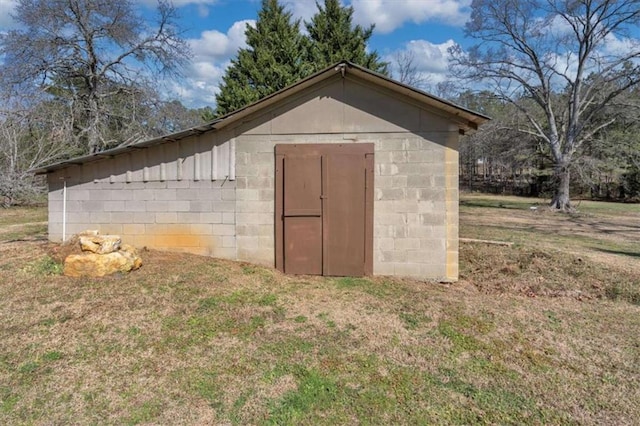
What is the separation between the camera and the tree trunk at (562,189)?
19438mm

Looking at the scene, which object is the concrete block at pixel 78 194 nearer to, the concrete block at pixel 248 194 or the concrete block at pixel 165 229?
the concrete block at pixel 165 229

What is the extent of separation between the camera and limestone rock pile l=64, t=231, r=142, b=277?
580cm

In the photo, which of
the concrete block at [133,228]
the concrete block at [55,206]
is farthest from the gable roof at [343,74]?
the concrete block at [133,228]

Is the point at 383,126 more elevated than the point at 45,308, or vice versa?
the point at 383,126

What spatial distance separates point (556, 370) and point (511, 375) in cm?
49

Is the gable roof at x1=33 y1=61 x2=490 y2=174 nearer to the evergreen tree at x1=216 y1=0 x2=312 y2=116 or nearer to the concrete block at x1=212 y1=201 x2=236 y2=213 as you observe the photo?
the concrete block at x1=212 y1=201 x2=236 y2=213

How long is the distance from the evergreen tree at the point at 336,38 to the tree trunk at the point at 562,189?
12308 mm

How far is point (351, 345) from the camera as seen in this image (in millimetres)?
4086

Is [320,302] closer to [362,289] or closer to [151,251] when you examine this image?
[362,289]

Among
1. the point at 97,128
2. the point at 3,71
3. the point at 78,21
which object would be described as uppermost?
the point at 78,21

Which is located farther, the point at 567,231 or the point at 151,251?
the point at 567,231

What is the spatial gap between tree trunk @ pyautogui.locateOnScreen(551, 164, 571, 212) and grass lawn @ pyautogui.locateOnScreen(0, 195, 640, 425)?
14351 mm

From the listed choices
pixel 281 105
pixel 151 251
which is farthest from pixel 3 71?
pixel 281 105

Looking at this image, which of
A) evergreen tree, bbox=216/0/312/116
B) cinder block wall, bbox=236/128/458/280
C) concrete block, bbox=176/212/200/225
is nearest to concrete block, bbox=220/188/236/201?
concrete block, bbox=176/212/200/225
